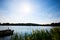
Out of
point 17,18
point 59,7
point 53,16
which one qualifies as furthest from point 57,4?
point 17,18

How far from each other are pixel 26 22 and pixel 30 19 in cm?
15

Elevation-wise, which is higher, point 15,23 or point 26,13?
point 26,13

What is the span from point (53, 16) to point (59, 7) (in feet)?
1.05

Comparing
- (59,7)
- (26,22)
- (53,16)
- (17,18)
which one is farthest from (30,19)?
(59,7)

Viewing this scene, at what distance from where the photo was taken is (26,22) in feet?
12.3

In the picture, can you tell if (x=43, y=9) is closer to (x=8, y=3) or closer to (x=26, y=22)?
(x=26, y=22)

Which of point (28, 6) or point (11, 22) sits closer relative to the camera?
point (28, 6)

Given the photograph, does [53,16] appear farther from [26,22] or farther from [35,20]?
[26,22]

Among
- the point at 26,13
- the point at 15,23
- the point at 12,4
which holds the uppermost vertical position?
the point at 12,4

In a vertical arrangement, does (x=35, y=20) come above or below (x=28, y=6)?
below

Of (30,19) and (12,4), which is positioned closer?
(12,4)

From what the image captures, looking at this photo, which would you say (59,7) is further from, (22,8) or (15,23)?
(15,23)

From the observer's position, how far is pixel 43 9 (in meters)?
3.65

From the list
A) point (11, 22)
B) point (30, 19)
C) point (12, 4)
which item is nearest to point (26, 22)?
point (30, 19)
